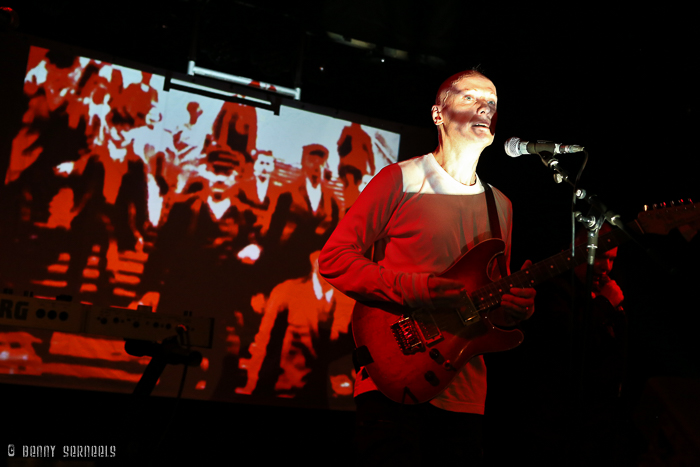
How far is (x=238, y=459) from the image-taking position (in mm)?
3959

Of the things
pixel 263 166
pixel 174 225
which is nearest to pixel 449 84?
pixel 263 166

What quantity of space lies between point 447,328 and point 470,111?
44.4 inches

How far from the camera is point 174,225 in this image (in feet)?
13.4

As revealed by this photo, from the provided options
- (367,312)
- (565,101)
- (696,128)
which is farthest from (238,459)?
(696,128)

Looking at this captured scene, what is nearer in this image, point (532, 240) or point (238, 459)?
point (238, 459)

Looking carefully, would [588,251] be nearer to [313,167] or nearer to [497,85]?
[497,85]

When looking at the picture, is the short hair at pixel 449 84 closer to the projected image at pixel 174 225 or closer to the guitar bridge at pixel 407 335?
the guitar bridge at pixel 407 335

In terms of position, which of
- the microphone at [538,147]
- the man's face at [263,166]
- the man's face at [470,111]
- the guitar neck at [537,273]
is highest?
the man's face at [263,166]

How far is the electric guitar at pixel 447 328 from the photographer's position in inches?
86.4

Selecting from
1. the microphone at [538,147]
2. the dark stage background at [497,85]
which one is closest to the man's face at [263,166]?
the dark stage background at [497,85]

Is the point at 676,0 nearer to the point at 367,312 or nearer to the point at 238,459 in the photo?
the point at 367,312

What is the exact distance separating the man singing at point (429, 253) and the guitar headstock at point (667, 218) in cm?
62

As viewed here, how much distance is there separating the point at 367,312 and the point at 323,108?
2830 mm

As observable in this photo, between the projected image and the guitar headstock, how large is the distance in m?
2.55
